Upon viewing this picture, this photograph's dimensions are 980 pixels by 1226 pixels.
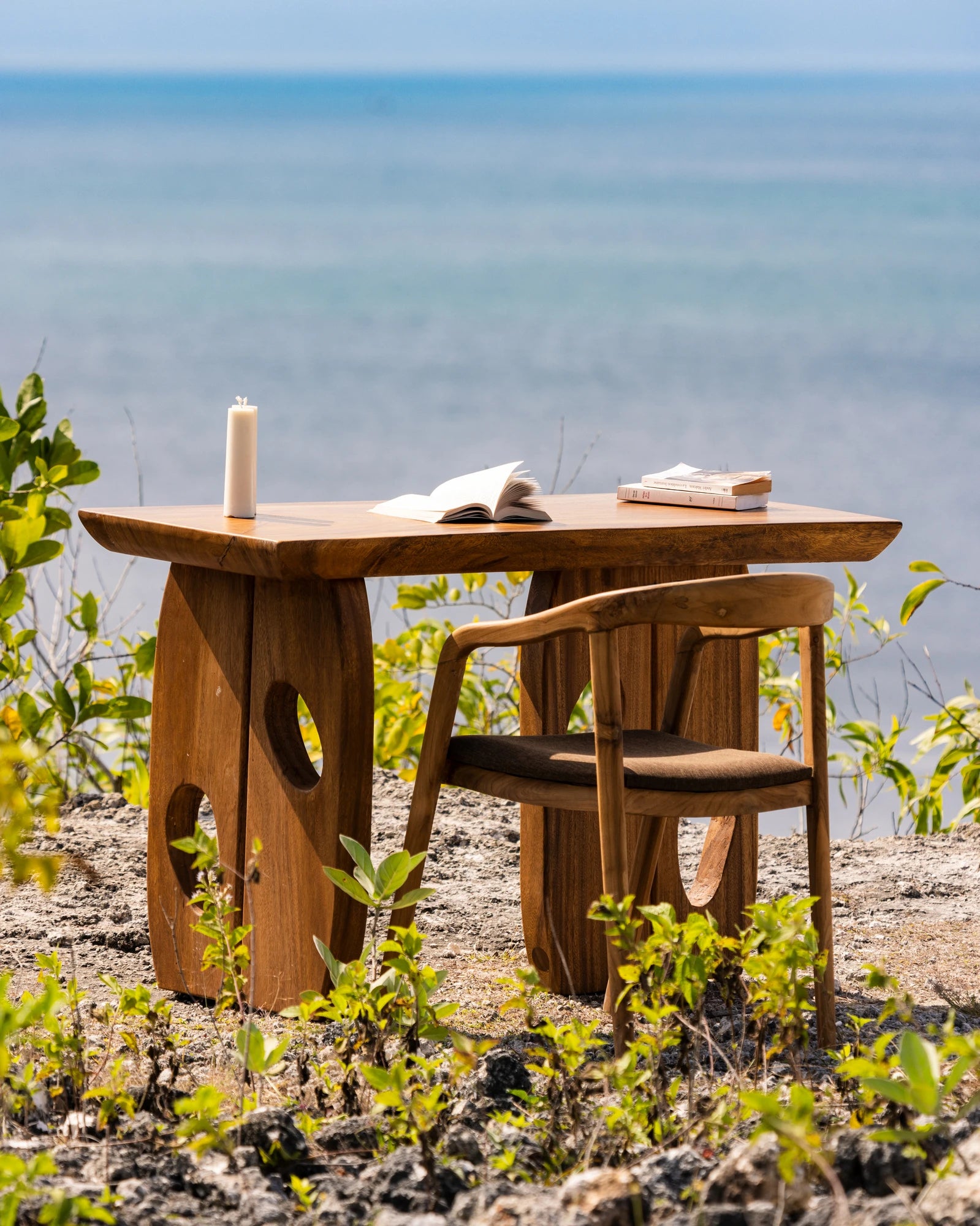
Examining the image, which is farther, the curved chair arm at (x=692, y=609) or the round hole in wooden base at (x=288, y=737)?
the round hole in wooden base at (x=288, y=737)

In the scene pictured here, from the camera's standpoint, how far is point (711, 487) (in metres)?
3.31

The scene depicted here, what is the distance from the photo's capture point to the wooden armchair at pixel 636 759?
239 cm

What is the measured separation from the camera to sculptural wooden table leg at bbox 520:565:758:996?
10.2ft

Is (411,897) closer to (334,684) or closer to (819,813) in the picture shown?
(334,684)

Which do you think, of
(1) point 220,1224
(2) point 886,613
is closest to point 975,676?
(2) point 886,613

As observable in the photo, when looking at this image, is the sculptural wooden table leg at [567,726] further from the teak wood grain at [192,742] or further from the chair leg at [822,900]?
the teak wood grain at [192,742]

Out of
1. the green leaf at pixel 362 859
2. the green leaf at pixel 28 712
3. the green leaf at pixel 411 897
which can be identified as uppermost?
the green leaf at pixel 28 712

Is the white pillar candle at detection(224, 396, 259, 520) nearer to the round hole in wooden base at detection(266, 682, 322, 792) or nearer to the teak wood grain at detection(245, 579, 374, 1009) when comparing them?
the teak wood grain at detection(245, 579, 374, 1009)

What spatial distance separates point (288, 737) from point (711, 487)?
105 cm

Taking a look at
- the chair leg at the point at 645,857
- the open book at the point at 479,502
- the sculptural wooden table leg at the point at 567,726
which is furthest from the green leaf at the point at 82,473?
the chair leg at the point at 645,857

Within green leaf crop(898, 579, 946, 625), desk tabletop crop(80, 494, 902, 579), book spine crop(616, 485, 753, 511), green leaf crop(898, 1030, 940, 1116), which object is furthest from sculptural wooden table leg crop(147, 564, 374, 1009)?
green leaf crop(898, 579, 946, 625)

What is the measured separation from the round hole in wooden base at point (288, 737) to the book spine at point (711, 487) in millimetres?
963

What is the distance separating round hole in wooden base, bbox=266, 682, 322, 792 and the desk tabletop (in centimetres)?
28

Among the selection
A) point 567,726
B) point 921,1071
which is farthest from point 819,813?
point 921,1071
